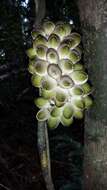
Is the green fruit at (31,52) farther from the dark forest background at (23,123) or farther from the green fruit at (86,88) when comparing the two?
the dark forest background at (23,123)

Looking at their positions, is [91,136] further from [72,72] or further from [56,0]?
[56,0]

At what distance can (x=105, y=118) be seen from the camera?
67cm

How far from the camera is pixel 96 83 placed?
66cm

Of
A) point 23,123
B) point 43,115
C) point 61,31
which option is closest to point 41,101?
point 43,115

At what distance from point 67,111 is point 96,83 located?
8 cm

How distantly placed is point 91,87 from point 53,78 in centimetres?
7

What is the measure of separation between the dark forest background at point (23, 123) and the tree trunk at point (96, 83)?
89cm

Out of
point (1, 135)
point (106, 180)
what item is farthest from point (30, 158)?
point (106, 180)

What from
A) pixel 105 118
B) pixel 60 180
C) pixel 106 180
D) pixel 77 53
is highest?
pixel 77 53

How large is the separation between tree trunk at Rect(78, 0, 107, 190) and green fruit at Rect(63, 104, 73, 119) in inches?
1.5

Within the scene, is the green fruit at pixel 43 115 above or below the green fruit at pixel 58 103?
below

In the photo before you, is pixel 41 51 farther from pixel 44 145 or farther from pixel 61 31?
pixel 44 145

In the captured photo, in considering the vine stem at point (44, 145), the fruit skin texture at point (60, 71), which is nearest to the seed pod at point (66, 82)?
the fruit skin texture at point (60, 71)

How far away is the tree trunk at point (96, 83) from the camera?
24.9 inches
